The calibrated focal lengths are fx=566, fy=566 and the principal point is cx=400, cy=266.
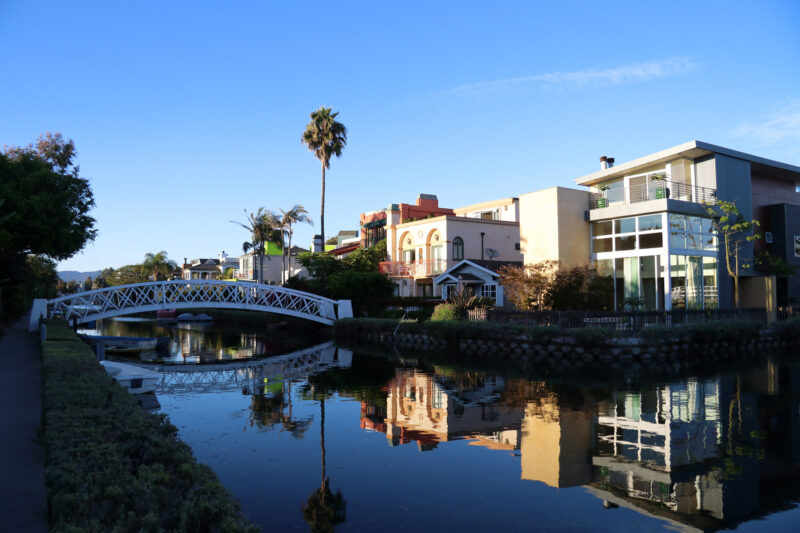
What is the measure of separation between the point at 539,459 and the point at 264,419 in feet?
20.7

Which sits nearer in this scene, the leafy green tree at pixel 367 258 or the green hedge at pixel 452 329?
the green hedge at pixel 452 329

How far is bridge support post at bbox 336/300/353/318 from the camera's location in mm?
37875

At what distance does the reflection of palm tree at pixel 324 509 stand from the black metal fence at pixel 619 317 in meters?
17.1

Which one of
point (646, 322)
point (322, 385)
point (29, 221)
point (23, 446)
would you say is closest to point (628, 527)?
point (23, 446)

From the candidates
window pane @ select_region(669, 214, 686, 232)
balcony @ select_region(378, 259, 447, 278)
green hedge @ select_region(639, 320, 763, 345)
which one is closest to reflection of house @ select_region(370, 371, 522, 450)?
green hedge @ select_region(639, 320, 763, 345)

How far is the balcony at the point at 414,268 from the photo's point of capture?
140 ft

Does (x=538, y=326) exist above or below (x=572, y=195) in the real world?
below

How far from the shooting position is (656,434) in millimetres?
10789

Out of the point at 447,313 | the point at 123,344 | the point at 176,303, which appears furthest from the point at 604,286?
the point at 123,344

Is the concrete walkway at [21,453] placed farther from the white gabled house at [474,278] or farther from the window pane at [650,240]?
the white gabled house at [474,278]

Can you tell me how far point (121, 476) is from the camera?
5.46 m

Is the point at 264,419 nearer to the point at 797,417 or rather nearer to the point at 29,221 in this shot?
the point at 797,417

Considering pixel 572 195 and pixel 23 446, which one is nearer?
pixel 23 446

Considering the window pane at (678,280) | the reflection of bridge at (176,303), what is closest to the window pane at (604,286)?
the window pane at (678,280)
